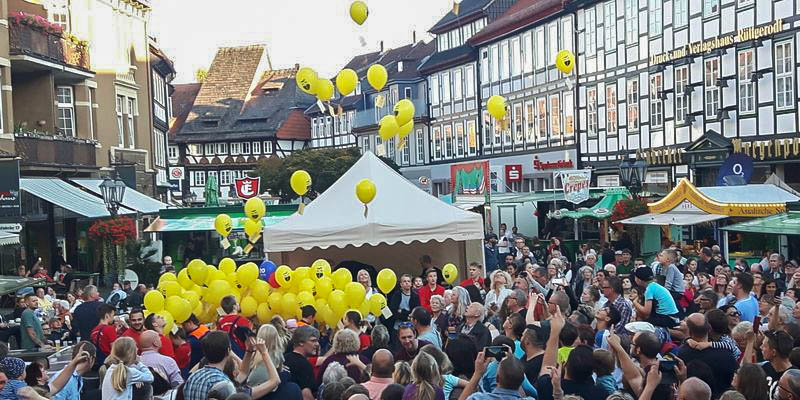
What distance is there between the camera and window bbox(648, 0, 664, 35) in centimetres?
3297

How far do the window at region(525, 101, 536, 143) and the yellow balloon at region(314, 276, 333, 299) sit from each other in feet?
106

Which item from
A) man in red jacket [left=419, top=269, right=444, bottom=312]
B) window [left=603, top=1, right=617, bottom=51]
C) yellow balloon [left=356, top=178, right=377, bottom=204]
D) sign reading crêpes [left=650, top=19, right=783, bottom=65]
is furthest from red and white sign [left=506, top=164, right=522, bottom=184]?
man in red jacket [left=419, top=269, right=444, bottom=312]

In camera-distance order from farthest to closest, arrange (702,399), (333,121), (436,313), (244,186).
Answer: (333,121) → (244,186) → (436,313) → (702,399)

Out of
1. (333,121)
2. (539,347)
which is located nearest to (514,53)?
(333,121)

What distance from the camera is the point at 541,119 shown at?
43.1 metres

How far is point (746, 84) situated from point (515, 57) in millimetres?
17333

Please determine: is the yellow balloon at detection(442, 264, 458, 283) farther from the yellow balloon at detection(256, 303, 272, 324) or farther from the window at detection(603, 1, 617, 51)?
the window at detection(603, 1, 617, 51)

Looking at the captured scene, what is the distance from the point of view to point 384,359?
287 inches

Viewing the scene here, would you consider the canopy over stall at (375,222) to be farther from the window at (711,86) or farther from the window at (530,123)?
the window at (530,123)

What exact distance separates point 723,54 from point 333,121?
48538 mm

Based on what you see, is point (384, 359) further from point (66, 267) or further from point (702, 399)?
point (66, 267)

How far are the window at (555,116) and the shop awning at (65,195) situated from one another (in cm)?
1932

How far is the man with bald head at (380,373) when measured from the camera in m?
7.21

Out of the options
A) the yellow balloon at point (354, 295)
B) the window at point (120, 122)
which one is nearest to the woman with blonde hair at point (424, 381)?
the yellow balloon at point (354, 295)
